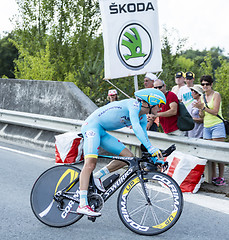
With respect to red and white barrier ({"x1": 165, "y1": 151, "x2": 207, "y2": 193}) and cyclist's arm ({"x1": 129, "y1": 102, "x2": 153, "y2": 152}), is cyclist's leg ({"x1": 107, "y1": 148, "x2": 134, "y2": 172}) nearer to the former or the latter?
cyclist's arm ({"x1": 129, "y1": 102, "x2": 153, "y2": 152})

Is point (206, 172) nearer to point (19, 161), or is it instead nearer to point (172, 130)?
point (172, 130)

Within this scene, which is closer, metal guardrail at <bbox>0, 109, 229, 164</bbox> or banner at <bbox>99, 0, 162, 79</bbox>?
metal guardrail at <bbox>0, 109, 229, 164</bbox>

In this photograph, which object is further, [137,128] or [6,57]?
[6,57]

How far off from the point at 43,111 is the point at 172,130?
4.03 meters

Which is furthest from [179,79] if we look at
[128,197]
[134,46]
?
[128,197]

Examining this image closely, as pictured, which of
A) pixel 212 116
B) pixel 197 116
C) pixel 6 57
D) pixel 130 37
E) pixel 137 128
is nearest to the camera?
pixel 137 128

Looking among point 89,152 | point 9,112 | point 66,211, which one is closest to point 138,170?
point 89,152

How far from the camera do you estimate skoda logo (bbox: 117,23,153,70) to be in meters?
9.12

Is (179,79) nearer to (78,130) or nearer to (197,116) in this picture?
(197,116)

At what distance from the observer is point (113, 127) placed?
5.29 meters

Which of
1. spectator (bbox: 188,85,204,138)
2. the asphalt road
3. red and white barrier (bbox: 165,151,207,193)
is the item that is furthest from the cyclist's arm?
spectator (bbox: 188,85,204,138)

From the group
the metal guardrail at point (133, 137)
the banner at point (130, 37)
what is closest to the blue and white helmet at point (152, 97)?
the metal guardrail at point (133, 137)

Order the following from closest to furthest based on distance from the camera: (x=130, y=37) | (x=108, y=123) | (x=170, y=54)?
(x=108, y=123)
(x=130, y=37)
(x=170, y=54)

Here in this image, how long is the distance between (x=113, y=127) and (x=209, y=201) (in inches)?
79.6
